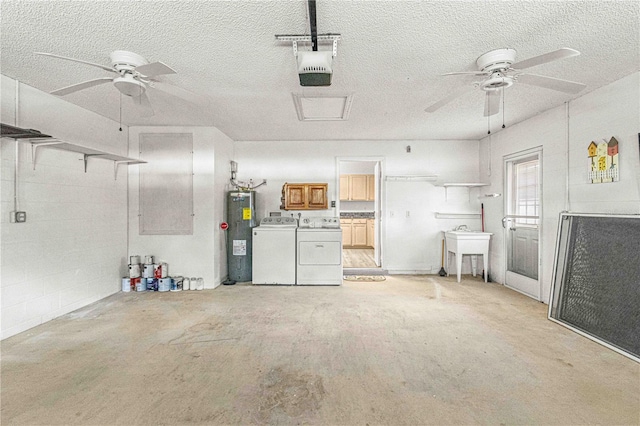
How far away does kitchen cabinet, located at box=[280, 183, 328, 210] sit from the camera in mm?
5250

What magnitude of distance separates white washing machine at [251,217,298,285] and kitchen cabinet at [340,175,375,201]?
4.07 m

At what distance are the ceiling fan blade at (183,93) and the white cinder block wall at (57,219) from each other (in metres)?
1.31

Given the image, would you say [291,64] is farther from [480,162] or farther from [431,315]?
[480,162]

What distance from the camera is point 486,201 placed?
5.23 metres

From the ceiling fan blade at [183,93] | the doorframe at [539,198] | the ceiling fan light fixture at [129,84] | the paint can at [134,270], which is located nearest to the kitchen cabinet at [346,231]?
the doorframe at [539,198]

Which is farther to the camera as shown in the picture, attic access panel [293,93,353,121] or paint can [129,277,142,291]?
paint can [129,277,142,291]

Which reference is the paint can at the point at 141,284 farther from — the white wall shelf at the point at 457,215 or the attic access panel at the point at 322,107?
the white wall shelf at the point at 457,215

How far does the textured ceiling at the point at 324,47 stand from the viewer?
6.13 feet

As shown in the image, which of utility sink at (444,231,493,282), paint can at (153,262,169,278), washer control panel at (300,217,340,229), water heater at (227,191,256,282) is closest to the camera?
paint can at (153,262,169,278)

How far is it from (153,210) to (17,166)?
172 centimetres

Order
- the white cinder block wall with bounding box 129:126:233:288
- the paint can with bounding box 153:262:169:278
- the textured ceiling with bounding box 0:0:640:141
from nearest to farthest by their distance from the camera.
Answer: the textured ceiling with bounding box 0:0:640:141
the paint can with bounding box 153:262:169:278
the white cinder block wall with bounding box 129:126:233:288

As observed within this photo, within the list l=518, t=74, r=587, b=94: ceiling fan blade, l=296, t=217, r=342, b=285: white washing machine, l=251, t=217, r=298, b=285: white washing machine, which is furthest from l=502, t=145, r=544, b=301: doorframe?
l=251, t=217, r=298, b=285: white washing machine

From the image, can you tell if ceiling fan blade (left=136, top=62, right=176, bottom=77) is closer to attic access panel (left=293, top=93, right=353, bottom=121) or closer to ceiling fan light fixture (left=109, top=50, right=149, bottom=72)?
ceiling fan light fixture (left=109, top=50, right=149, bottom=72)

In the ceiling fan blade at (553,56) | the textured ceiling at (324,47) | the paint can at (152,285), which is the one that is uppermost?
the textured ceiling at (324,47)
